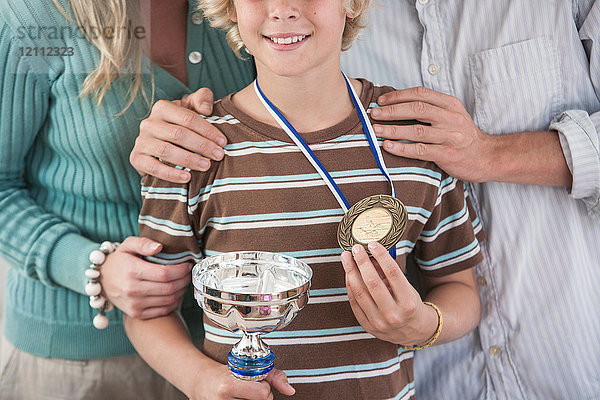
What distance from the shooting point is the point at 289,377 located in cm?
127

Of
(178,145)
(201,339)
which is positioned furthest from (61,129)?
(201,339)

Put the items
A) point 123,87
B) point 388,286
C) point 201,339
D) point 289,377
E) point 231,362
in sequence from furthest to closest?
point 201,339 < point 123,87 < point 289,377 < point 388,286 < point 231,362

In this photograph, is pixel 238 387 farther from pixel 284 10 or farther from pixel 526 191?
pixel 526 191

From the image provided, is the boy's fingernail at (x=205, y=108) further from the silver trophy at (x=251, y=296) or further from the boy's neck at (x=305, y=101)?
the silver trophy at (x=251, y=296)

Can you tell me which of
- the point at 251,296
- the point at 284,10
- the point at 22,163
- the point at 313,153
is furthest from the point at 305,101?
the point at 22,163

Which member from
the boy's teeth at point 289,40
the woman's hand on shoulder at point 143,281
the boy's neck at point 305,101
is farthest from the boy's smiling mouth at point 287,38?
the woman's hand on shoulder at point 143,281

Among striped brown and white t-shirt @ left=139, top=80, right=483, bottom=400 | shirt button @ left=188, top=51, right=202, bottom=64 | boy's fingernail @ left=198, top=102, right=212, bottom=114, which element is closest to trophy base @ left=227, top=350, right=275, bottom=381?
striped brown and white t-shirt @ left=139, top=80, right=483, bottom=400

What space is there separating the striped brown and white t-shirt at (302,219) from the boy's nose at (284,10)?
0.24 metres

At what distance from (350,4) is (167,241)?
0.62 m

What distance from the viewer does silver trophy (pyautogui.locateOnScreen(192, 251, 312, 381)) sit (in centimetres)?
99

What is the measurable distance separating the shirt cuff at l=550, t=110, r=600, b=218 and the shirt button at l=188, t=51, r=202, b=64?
864 mm

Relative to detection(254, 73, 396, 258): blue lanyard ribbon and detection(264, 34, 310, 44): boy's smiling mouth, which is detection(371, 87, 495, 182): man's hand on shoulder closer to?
detection(254, 73, 396, 258): blue lanyard ribbon

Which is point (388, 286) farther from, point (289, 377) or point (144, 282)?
point (144, 282)

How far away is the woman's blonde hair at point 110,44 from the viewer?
1.47 m
